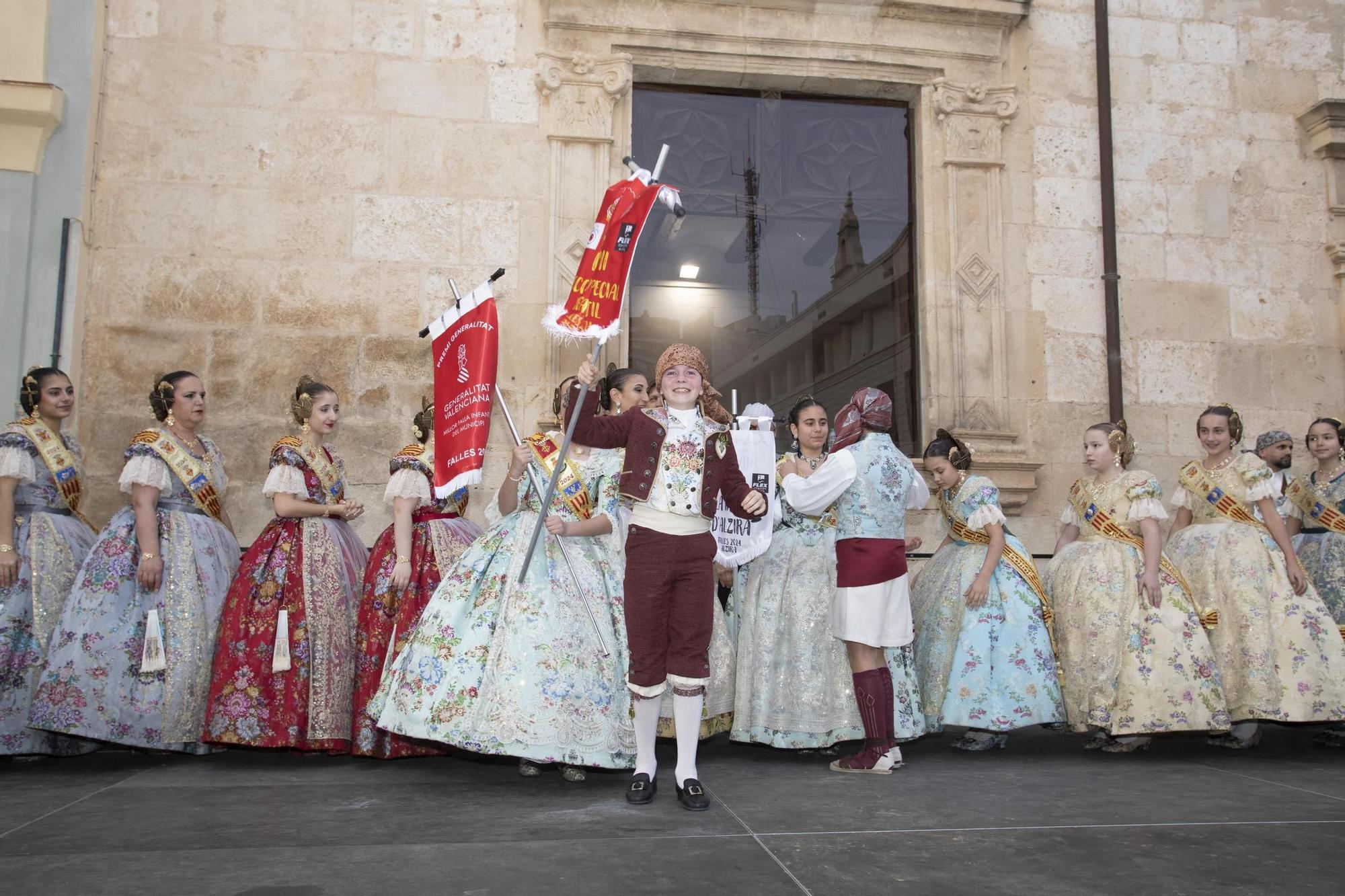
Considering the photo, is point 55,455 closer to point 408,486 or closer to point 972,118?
point 408,486

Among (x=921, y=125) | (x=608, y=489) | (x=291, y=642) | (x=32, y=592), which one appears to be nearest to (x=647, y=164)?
(x=921, y=125)

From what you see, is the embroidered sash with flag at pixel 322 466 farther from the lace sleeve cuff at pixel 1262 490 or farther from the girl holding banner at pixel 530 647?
the lace sleeve cuff at pixel 1262 490

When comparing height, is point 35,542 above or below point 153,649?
above

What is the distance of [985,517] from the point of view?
596 centimetres

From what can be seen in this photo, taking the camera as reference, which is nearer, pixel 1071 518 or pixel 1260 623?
pixel 1260 623

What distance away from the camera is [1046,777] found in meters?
4.98

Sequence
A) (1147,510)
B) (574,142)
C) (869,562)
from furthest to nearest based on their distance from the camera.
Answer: (574,142) → (1147,510) → (869,562)

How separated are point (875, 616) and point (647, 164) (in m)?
4.63

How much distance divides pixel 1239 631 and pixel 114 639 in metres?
6.03

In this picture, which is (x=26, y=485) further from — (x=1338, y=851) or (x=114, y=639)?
(x=1338, y=851)

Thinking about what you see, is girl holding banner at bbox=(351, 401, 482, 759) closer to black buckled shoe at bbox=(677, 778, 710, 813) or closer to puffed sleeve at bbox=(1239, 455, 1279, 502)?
black buckled shoe at bbox=(677, 778, 710, 813)

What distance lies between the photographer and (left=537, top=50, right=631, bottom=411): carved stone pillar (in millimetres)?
7711

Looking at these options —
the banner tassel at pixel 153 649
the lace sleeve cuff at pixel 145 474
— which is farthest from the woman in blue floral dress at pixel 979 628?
the lace sleeve cuff at pixel 145 474

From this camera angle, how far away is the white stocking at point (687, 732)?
14.0ft
